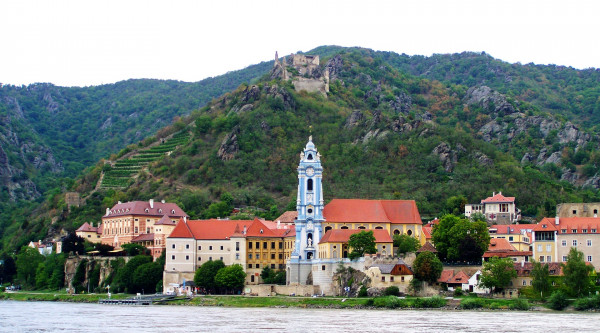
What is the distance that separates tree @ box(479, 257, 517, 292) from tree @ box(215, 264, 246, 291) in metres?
28.6

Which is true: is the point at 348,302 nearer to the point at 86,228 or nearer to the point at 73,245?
the point at 73,245

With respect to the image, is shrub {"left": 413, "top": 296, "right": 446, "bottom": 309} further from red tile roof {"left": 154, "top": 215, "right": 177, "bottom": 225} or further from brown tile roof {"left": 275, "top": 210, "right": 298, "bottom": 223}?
red tile roof {"left": 154, "top": 215, "right": 177, "bottom": 225}

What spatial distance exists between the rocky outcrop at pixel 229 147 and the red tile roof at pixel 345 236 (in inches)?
2603

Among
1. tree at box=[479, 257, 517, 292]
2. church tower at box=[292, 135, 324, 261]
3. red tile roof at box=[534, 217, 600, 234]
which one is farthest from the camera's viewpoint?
church tower at box=[292, 135, 324, 261]

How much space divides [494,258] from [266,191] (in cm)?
7061

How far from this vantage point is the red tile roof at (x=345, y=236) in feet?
333

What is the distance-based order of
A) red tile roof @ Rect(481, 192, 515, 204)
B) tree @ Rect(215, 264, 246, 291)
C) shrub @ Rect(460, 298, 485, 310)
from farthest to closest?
red tile roof @ Rect(481, 192, 515, 204) → tree @ Rect(215, 264, 246, 291) → shrub @ Rect(460, 298, 485, 310)

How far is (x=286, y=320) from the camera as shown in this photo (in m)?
77.8

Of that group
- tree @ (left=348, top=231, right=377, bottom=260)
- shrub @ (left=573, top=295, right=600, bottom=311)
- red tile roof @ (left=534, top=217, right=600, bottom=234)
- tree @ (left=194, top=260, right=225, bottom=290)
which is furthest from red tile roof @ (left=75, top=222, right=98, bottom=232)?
shrub @ (left=573, top=295, right=600, bottom=311)

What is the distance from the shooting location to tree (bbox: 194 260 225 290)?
10594cm

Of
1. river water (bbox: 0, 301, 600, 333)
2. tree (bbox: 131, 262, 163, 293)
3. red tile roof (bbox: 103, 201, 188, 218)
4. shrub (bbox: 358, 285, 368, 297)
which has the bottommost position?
river water (bbox: 0, 301, 600, 333)

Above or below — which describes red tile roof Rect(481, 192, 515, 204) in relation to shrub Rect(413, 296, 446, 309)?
above

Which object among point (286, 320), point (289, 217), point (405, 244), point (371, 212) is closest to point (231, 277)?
point (371, 212)

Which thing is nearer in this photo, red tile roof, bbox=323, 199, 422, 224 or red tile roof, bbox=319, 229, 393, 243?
red tile roof, bbox=319, 229, 393, 243
